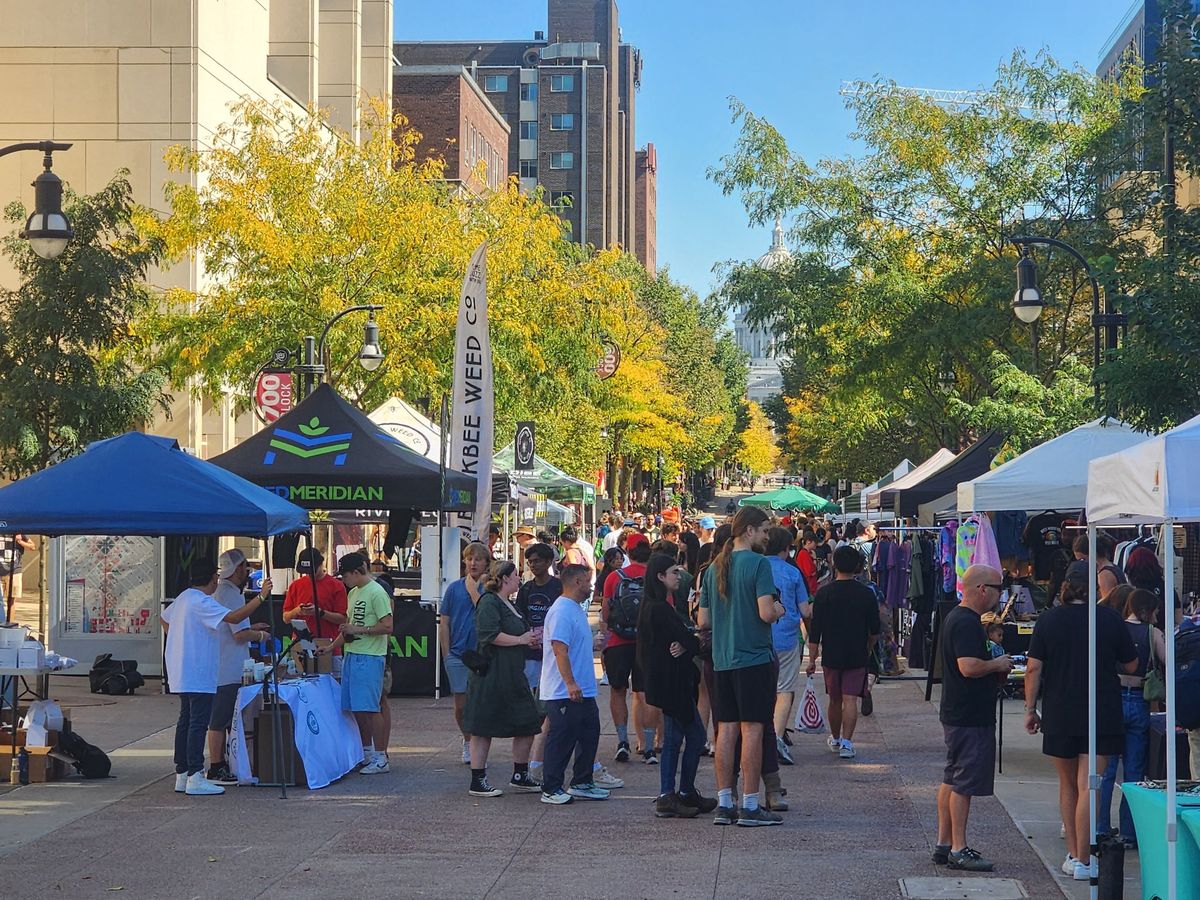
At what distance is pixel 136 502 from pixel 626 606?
3.90 meters

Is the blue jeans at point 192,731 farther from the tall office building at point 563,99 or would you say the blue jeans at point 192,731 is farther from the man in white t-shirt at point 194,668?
the tall office building at point 563,99

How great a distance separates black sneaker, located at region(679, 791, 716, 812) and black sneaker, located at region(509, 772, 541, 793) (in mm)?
1519

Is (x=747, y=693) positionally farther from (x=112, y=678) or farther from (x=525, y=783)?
(x=112, y=678)

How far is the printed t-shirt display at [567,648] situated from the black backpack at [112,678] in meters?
8.40

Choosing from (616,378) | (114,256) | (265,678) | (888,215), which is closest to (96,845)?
(265,678)

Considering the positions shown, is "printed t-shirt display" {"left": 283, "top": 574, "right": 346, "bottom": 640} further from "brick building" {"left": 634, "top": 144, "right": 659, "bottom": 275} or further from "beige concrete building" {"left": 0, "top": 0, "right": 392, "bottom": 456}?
"brick building" {"left": 634, "top": 144, "right": 659, "bottom": 275}

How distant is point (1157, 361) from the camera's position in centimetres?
1243

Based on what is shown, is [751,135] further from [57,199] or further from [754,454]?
[754,454]

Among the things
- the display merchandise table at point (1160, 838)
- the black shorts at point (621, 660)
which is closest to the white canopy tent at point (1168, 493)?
the display merchandise table at point (1160, 838)

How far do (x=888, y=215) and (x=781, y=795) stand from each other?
74.2 feet

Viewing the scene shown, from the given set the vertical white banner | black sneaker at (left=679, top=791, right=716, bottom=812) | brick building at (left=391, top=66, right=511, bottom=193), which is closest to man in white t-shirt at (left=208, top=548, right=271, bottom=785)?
black sneaker at (left=679, top=791, right=716, bottom=812)

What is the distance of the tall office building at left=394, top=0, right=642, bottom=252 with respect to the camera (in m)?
110

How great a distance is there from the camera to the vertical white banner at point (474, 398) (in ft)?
54.3

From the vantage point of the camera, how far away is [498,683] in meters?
11.5
